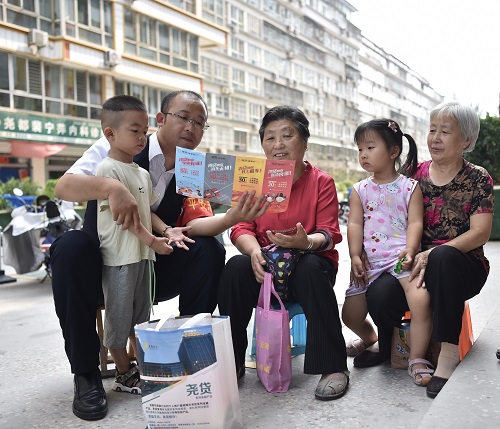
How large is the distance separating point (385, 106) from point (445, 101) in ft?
167

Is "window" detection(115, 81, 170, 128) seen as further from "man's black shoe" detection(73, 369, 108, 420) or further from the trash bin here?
"man's black shoe" detection(73, 369, 108, 420)

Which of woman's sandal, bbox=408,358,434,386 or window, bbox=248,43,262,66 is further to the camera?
window, bbox=248,43,262,66

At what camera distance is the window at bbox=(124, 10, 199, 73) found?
1808 centimetres

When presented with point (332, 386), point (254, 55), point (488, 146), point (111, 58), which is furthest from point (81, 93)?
point (332, 386)

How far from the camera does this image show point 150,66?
1834 centimetres

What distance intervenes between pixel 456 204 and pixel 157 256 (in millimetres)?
1290

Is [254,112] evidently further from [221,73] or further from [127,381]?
[127,381]

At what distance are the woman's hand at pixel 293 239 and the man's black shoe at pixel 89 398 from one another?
85cm

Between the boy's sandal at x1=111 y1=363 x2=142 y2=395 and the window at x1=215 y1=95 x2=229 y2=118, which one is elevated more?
the window at x1=215 y1=95 x2=229 y2=118

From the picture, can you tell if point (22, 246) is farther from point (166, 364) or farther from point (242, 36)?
point (242, 36)

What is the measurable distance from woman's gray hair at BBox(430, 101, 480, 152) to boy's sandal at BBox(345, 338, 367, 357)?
107 centimetres

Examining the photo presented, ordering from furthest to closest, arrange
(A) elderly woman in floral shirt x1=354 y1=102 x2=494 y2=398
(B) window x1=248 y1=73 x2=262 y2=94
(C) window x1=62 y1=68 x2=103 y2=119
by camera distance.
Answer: (B) window x1=248 y1=73 x2=262 y2=94 < (C) window x1=62 y1=68 x2=103 y2=119 < (A) elderly woman in floral shirt x1=354 y1=102 x2=494 y2=398

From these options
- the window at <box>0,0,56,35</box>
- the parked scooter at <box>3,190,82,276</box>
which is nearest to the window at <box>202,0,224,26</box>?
the window at <box>0,0,56,35</box>

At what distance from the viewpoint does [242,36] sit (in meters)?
27.0
